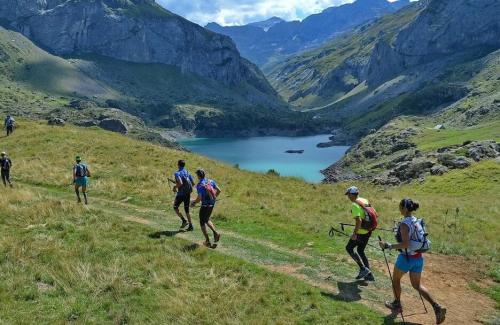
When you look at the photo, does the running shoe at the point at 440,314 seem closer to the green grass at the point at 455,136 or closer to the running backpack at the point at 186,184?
the running backpack at the point at 186,184

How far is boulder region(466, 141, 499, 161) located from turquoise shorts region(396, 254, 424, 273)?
215 feet

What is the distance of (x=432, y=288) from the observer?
1573cm

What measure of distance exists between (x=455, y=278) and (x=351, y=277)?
14.6 feet

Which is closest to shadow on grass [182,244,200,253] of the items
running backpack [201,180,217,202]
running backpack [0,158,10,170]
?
running backpack [201,180,217,202]

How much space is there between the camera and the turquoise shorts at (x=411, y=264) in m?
12.2

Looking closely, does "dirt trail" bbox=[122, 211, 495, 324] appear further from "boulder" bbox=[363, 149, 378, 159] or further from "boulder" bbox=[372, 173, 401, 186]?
"boulder" bbox=[363, 149, 378, 159]

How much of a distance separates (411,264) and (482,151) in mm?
69048

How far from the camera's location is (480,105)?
538 feet

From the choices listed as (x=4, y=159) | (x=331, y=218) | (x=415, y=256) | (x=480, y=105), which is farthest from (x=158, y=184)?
(x=480, y=105)

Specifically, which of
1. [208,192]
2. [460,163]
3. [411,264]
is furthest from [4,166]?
[460,163]

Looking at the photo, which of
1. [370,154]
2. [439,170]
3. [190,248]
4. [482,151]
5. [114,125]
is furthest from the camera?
[114,125]

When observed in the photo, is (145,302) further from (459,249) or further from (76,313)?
(459,249)

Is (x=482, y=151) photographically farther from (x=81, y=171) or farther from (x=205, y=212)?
(x=205, y=212)

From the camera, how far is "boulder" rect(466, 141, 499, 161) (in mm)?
70125
